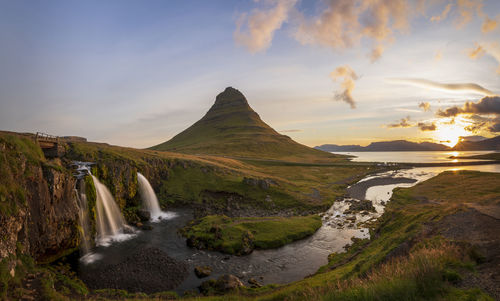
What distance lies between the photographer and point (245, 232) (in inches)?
1590

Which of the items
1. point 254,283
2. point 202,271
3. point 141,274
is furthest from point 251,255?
point 141,274

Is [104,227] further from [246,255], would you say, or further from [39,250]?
[246,255]

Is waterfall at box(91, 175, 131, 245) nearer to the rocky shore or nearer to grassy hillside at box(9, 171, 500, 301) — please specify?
the rocky shore

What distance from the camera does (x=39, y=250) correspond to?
2731 cm

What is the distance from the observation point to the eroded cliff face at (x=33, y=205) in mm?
22141

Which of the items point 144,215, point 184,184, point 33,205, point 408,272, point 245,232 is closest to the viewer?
point 408,272

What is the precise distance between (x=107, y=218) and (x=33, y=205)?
1563 centimetres

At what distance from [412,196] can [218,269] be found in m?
63.1

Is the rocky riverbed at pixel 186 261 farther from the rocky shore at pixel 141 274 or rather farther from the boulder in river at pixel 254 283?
the boulder in river at pixel 254 283

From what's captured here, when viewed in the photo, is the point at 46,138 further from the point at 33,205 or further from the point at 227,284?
the point at 227,284

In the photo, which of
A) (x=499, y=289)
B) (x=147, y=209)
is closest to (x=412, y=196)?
(x=499, y=289)

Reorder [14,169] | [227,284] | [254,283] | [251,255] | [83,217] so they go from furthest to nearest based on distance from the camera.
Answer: [251,255] < [83,217] < [254,283] < [14,169] < [227,284]

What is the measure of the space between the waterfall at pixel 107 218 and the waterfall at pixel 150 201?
799cm

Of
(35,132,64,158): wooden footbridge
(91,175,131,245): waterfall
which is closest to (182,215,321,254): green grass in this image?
(91,175,131,245): waterfall
